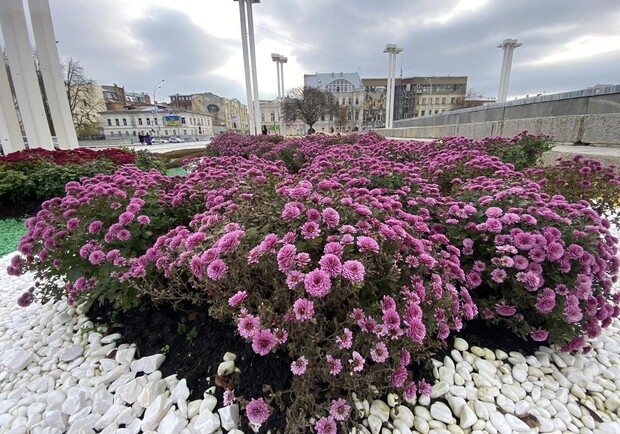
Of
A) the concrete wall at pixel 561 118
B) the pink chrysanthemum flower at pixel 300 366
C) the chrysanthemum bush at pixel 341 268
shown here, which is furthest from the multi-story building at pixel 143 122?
the pink chrysanthemum flower at pixel 300 366

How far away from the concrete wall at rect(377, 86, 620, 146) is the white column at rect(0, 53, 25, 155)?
1435 cm

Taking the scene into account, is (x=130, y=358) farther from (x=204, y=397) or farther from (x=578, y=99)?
(x=578, y=99)

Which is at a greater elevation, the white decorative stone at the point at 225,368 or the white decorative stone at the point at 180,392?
the white decorative stone at the point at 225,368

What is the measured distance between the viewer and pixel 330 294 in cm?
131

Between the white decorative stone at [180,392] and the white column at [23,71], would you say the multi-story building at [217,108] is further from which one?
the white decorative stone at [180,392]

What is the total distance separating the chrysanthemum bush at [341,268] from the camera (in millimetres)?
1278

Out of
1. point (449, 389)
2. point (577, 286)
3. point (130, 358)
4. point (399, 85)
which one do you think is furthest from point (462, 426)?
point (399, 85)

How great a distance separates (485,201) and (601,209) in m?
1.62

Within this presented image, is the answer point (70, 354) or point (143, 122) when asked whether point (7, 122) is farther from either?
point (143, 122)

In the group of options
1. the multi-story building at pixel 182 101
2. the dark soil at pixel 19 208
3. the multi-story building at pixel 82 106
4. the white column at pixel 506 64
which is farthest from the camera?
the multi-story building at pixel 182 101

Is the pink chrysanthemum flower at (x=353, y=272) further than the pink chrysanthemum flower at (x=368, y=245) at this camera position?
No

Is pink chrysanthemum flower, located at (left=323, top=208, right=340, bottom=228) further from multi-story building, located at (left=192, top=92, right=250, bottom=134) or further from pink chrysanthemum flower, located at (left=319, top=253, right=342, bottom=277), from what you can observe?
multi-story building, located at (left=192, top=92, right=250, bottom=134)

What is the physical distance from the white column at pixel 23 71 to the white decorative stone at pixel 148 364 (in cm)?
1110

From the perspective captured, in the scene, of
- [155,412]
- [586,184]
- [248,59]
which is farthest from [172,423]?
[248,59]
